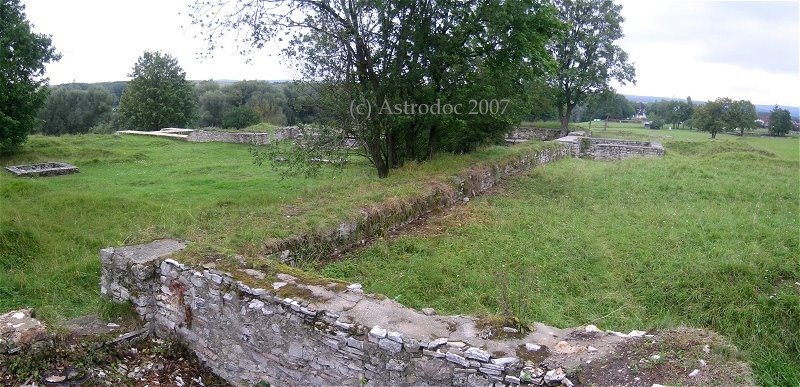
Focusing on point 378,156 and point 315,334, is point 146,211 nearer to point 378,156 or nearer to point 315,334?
point 378,156

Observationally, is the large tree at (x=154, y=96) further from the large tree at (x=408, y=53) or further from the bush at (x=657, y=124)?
the bush at (x=657, y=124)

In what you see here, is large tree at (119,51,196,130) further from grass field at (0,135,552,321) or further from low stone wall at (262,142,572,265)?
low stone wall at (262,142,572,265)

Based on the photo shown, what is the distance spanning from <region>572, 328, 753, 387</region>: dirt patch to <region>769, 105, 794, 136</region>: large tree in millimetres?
48549

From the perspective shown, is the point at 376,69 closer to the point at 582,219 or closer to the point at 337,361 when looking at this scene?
the point at 582,219

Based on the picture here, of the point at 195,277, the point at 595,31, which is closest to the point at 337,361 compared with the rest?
the point at 195,277

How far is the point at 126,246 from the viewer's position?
22.0ft

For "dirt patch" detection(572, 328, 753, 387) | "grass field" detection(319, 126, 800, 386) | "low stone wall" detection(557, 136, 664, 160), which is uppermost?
"low stone wall" detection(557, 136, 664, 160)

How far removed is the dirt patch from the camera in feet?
12.5

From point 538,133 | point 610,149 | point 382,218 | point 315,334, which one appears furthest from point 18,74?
point 538,133

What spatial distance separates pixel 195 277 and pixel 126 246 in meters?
1.51

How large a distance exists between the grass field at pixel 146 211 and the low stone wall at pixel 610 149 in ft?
30.3

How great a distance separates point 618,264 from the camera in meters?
8.07

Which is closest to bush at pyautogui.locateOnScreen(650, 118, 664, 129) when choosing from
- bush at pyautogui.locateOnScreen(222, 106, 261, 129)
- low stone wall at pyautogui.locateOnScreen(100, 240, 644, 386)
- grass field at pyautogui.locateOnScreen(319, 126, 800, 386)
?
bush at pyautogui.locateOnScreen(222, 106, 261, 129)

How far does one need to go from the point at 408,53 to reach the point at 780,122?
43313mm
